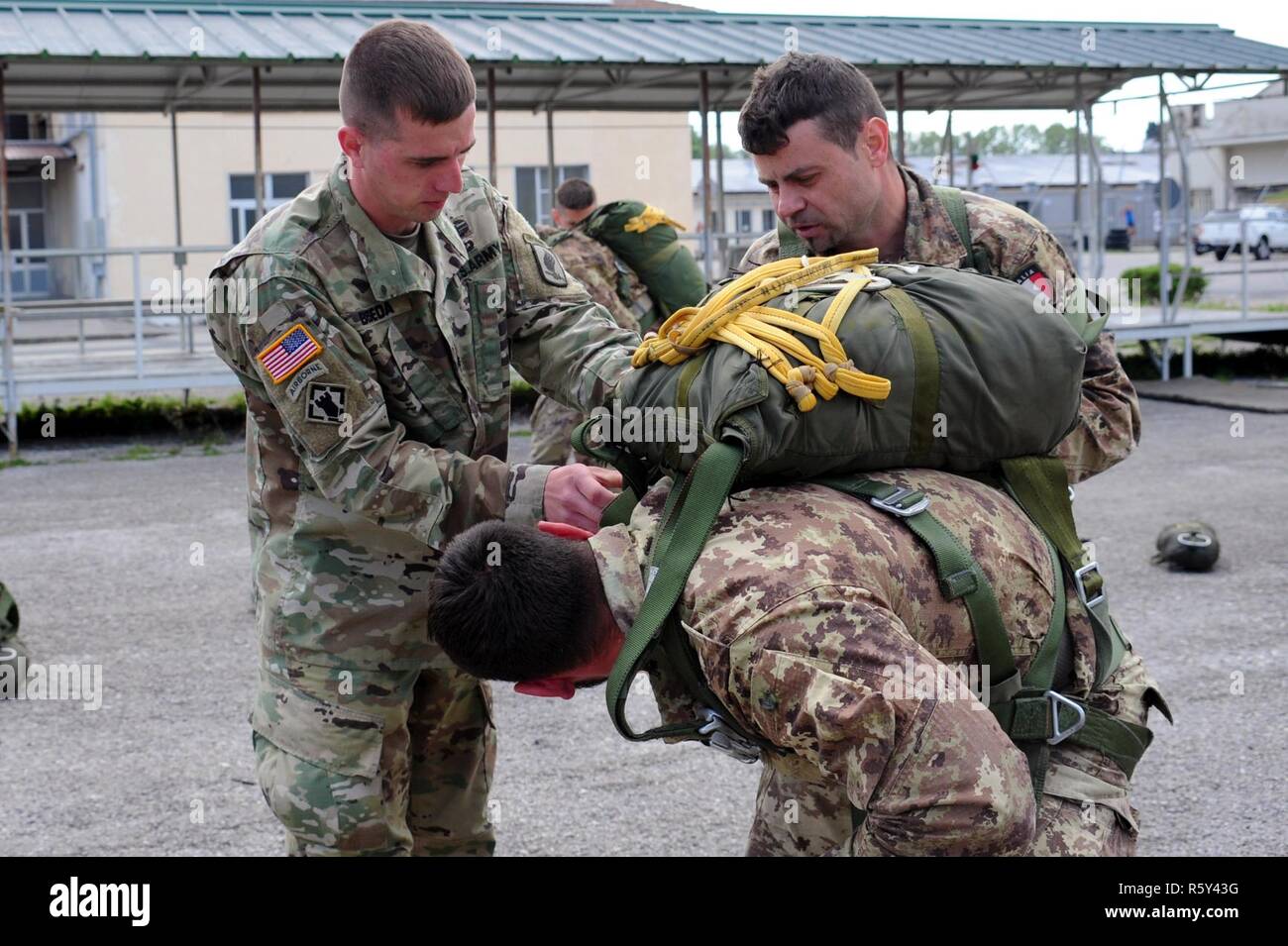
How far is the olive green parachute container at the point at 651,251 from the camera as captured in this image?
652 cm

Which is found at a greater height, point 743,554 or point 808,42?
point 808,42

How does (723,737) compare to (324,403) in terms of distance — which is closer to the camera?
(723,737)

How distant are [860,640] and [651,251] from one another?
192 inches

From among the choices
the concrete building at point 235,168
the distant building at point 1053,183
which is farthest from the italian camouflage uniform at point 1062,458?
the distant building at point 1053,183

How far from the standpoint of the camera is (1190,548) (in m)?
6.94

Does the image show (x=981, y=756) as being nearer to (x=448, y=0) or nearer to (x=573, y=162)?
(x=448, y=0)

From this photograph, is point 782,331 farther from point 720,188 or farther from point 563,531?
point 720,188

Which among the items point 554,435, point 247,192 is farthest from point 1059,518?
point 247,192

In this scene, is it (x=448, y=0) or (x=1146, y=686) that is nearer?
(x=1146, y=686)

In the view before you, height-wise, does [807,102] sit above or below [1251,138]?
below

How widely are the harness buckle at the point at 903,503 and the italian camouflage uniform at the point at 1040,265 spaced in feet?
2.01

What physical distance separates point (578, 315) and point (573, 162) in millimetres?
21610
